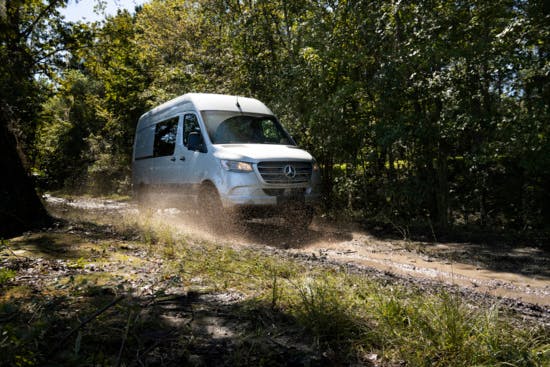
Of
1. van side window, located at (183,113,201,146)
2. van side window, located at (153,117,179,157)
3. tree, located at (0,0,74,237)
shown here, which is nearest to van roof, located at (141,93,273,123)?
van side window, located at (183,113,201,146)

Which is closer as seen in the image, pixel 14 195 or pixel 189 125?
pixel 14 195

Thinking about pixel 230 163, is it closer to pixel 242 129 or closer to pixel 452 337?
pixel 242 129

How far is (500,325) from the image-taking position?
2.59m

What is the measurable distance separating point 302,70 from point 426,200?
3.95m

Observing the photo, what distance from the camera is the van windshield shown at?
26.3 ft

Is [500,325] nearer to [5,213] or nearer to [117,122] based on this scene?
[5,213]

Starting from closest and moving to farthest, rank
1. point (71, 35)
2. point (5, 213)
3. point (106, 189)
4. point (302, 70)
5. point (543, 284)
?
1. point (543, 284)
2. point (5, 213)
3. point (302, 70)
4. point (71, 35)
5. point (106, 189)

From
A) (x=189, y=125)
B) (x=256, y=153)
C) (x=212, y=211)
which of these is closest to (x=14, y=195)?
(x=212, y=211)

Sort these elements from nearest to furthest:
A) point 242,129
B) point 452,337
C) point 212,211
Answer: point 452,337 → point 212,211 → point 242,129

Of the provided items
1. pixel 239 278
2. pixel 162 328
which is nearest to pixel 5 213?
pixel 239 278

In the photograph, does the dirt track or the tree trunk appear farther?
the tree trunk

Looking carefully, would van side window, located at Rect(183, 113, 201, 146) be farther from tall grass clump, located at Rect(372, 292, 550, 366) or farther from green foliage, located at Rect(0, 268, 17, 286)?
tall grass clump, located at Rect(372, 292, 550, 366)

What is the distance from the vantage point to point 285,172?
7293 millimetres

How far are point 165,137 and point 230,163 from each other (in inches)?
122
